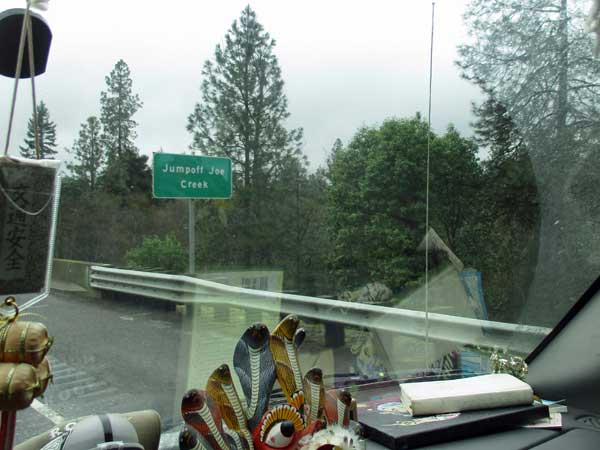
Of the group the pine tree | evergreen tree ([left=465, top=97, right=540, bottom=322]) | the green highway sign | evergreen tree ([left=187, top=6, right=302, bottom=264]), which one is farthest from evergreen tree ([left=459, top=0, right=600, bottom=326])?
the pine tree

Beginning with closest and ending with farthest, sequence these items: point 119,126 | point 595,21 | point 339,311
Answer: point 119,126 → point 595,21 → point 339,311

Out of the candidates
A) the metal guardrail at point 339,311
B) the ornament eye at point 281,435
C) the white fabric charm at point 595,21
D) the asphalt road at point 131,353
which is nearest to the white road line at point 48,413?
the asphalt road at point 131,353

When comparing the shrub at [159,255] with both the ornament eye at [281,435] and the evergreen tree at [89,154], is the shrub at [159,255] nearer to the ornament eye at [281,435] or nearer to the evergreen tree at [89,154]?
the evergreen tree at [89,154]

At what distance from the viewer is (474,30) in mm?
2764

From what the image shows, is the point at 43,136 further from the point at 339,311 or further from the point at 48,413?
A: the point at 339,311

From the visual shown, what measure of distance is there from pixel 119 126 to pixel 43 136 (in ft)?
1.26

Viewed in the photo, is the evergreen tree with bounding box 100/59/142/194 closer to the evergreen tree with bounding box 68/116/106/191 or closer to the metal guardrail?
the evergreen tree with bounding box 68/116/106/191

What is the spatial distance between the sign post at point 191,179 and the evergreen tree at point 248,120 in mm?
52

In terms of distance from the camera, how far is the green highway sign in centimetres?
193

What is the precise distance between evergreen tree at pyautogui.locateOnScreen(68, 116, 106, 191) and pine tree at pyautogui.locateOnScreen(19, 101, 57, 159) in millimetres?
123

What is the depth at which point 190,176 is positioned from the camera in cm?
199

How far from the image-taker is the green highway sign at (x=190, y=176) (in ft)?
6.33

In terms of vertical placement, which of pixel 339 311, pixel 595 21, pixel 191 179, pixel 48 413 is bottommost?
pixel 48 413

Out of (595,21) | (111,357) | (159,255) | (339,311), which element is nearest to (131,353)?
(111,357)
